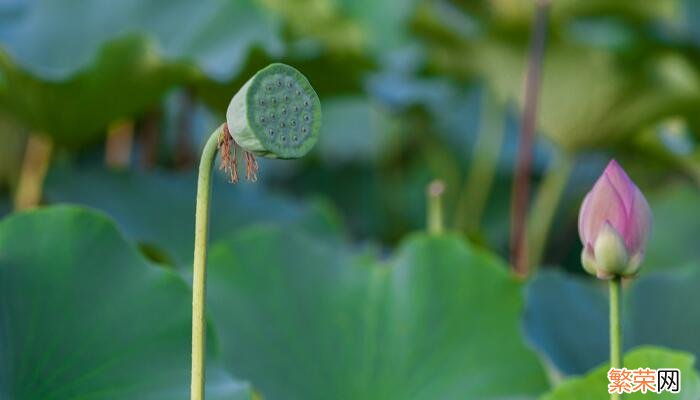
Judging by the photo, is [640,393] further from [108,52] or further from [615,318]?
[108,52]

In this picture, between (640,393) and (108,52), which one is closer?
(640,393)

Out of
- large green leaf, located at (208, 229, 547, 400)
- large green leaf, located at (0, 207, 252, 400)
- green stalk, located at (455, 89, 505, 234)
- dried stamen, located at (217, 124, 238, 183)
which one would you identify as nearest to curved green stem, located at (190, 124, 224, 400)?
dried stamen, located at (217, 124, 238, 183)

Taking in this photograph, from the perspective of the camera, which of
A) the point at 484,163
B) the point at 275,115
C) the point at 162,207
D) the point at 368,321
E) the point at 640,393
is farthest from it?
the point at 484,163

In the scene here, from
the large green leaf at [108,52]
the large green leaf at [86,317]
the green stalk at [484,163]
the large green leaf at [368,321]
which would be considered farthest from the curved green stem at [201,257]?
the green stalk at [484,163]

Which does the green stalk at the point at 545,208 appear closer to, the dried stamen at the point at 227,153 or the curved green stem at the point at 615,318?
the curved green stem at the point at 615,318

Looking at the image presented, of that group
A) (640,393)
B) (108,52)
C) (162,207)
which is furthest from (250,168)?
(162,207)

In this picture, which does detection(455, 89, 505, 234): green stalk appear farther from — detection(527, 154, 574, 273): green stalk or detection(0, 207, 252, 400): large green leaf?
detection(0, 207, 252, 400): large green leaf
